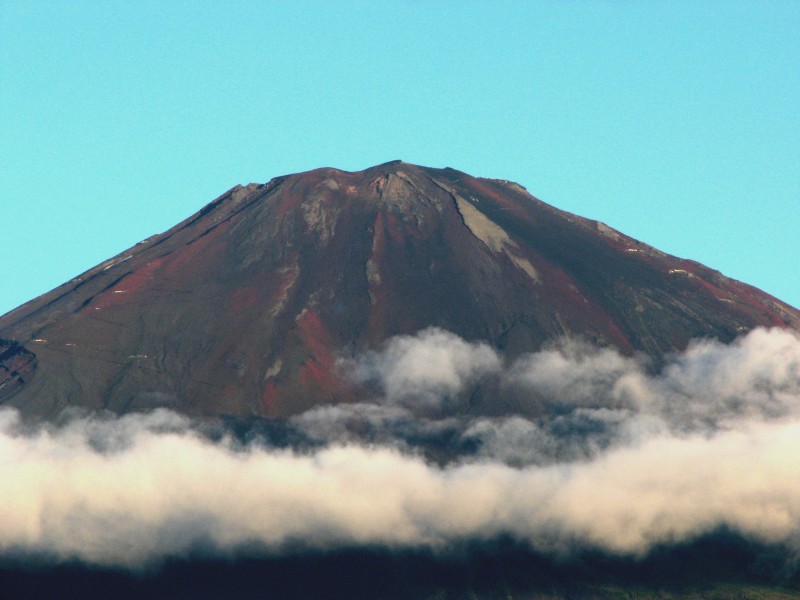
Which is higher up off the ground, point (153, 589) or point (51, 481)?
point (51, 481)

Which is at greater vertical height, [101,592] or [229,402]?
[229,402]

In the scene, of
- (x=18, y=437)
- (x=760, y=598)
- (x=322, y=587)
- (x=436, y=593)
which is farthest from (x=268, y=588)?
(x=760, y=598)

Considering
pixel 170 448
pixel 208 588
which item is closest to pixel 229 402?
pixel 170 448

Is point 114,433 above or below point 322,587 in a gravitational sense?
above

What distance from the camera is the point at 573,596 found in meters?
200

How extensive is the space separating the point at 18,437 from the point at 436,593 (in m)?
55.5

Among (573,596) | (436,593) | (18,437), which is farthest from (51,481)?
(573,596)

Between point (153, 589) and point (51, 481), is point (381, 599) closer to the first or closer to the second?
point (153, 589)

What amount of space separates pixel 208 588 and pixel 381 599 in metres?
21.6

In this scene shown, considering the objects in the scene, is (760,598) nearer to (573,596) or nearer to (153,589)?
(573,596)

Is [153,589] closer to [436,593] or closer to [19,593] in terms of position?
[19,593]

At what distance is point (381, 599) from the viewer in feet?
636

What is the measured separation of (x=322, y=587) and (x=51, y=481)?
3646cm

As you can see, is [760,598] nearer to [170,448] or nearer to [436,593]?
[436,593]
